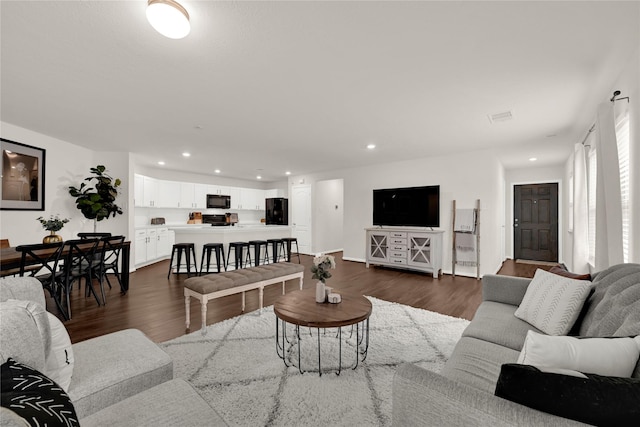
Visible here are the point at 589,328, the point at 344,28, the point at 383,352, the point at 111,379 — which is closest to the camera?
the point at 111,379

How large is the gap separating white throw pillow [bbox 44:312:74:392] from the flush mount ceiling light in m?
1.59

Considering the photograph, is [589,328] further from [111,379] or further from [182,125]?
[182,125]

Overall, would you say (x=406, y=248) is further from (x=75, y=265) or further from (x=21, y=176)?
(x=21, y=176)

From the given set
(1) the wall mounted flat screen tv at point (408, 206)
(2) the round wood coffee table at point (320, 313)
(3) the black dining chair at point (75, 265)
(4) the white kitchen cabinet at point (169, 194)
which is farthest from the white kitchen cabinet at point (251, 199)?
(2) the round wood coffee table at point (320, 313)

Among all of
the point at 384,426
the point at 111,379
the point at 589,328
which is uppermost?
the point at 589,328

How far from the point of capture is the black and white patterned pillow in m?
0.65

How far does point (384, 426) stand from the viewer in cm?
157

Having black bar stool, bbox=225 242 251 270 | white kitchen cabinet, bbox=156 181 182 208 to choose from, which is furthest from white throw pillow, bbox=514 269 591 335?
white kitchen cabinet, bbox=156 181 182 208

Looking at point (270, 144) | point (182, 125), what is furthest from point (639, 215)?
point (182, 125)

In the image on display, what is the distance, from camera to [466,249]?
5.31m

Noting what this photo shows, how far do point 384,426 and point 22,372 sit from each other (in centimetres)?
162

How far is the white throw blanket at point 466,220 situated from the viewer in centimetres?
518

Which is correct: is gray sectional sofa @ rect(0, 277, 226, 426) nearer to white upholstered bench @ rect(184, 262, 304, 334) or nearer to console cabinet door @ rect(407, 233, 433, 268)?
white upholstered bench @ rect(184, 262, 304, 334)

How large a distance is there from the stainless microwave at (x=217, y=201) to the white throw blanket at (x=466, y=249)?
6.36 metres
